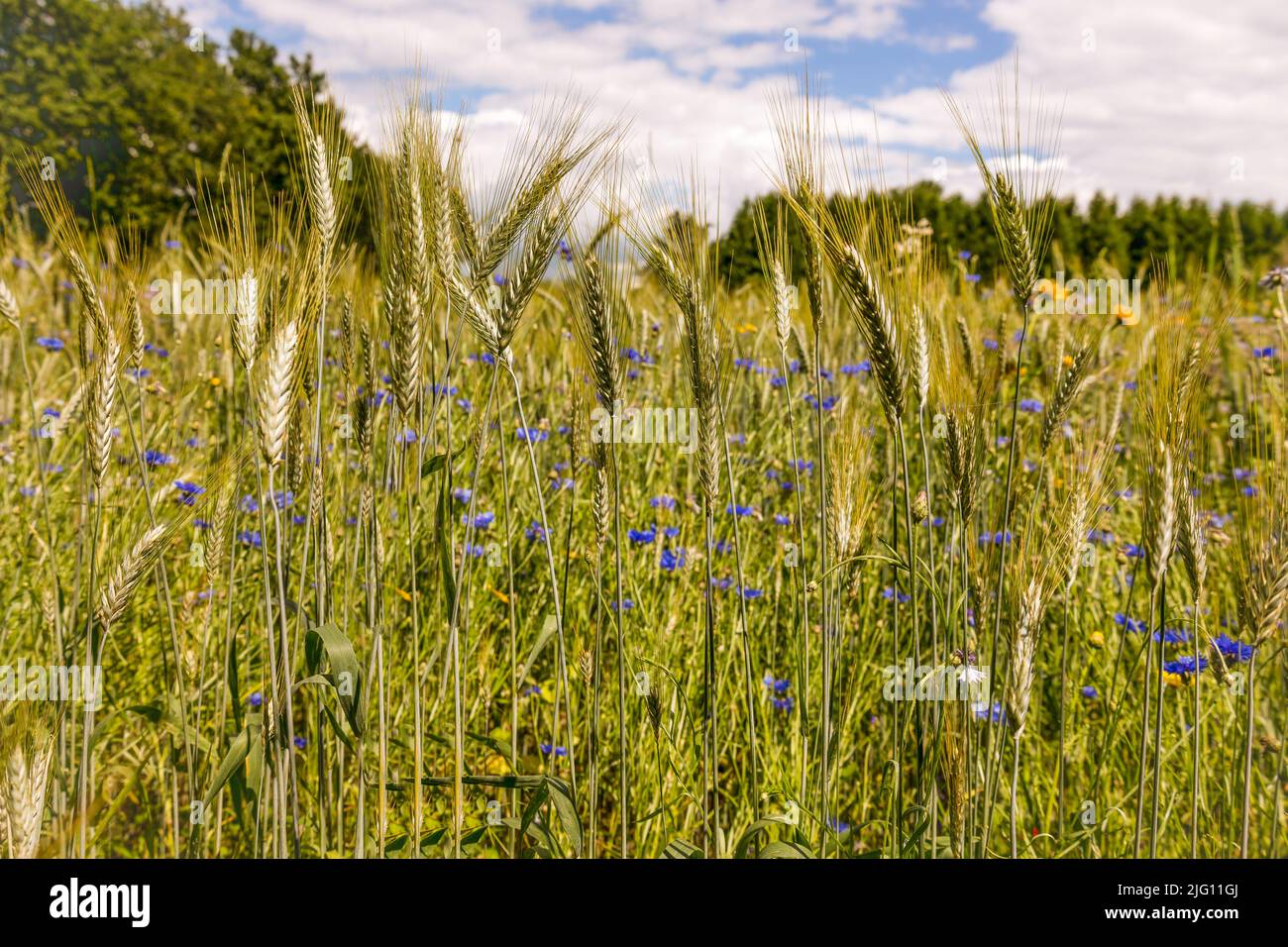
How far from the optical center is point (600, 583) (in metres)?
1.47

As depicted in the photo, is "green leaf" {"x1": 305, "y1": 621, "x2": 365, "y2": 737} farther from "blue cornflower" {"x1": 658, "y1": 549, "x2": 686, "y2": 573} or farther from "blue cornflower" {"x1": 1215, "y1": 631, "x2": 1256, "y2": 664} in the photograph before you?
"blue cornflower" {"x1": 1215, "y1": 631, "x2": 1256, "y2": 664}

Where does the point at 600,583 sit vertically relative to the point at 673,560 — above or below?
above

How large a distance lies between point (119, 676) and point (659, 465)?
208cm

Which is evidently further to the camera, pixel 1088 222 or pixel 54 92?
pixel 54 92

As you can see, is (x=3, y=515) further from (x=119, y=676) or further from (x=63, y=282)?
(x=63, y=282)

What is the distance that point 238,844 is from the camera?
79.7 inches

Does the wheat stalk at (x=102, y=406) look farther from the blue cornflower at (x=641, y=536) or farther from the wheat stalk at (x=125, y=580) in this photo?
the blue cornflower at (x=641, y=536)

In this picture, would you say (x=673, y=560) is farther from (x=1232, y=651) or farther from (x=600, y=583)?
(x=1232, y=651)

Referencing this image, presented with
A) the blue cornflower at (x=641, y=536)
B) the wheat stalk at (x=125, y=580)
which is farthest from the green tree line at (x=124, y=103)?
the wheat stalk at (x=125, y=580)

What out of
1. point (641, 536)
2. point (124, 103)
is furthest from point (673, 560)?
point (124, 103)

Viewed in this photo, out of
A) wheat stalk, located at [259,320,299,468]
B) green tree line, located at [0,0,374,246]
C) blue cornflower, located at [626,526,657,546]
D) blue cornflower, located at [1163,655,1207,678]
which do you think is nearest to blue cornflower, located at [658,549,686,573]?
blue cornflower, located at [626,526,657,546]

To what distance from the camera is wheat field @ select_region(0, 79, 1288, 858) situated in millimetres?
1418

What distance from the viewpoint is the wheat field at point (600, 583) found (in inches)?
55.8
